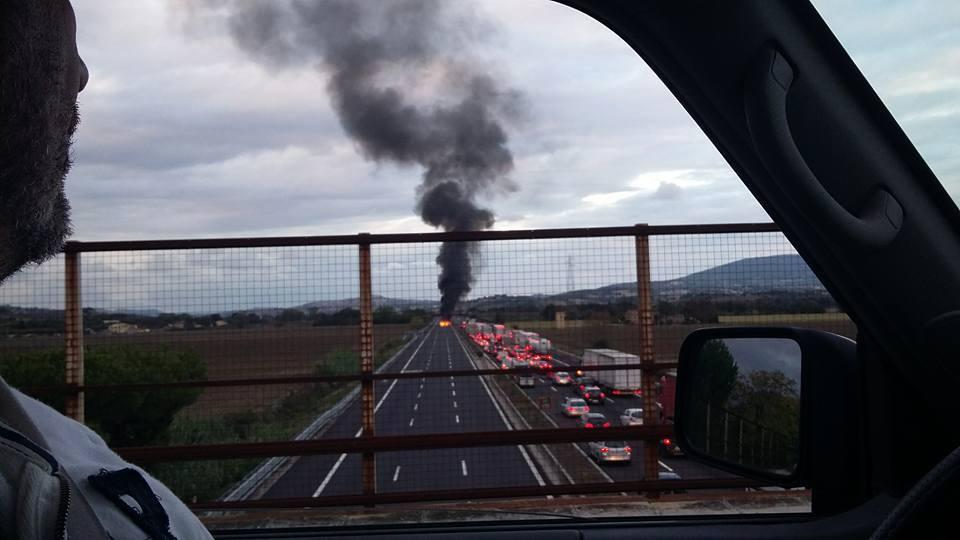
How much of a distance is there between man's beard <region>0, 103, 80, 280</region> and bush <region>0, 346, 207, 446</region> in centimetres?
412

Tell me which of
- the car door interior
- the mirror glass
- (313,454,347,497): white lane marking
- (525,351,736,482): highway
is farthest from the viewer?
(525,351,736,482): highway

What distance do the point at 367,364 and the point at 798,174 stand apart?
385 cm

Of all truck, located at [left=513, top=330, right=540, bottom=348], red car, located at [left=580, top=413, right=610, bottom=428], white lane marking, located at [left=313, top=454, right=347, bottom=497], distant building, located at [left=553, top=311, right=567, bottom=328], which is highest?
distant building, located at [left=553, top=311, right=567, bottom=328]

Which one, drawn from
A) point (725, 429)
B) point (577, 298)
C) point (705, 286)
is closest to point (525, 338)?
point (577, 298)

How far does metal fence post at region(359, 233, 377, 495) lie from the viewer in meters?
4.80

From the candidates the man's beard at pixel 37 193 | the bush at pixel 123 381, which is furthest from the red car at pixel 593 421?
the man's beard at pixel 37 193

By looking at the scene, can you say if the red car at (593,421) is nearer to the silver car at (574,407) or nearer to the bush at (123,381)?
the silver car at (574,407)

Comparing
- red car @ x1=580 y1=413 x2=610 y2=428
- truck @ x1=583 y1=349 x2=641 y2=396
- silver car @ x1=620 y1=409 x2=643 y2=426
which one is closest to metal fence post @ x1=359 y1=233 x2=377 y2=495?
red car @ x1=580 y1=413 x2=610 y2=428

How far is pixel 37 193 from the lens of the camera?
110 cm

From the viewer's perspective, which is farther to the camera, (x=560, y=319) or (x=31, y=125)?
(x=560, y=319)

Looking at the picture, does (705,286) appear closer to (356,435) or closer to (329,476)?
(356,435)

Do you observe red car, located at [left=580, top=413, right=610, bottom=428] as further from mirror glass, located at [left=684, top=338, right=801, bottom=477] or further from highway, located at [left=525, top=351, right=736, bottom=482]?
mirror glass, located at [left=684, top=338, right=801, bottom=477]

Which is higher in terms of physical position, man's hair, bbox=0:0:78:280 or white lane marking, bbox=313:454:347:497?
man's hair, bbox=0:0:78:280

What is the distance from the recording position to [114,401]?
5.01 metres
